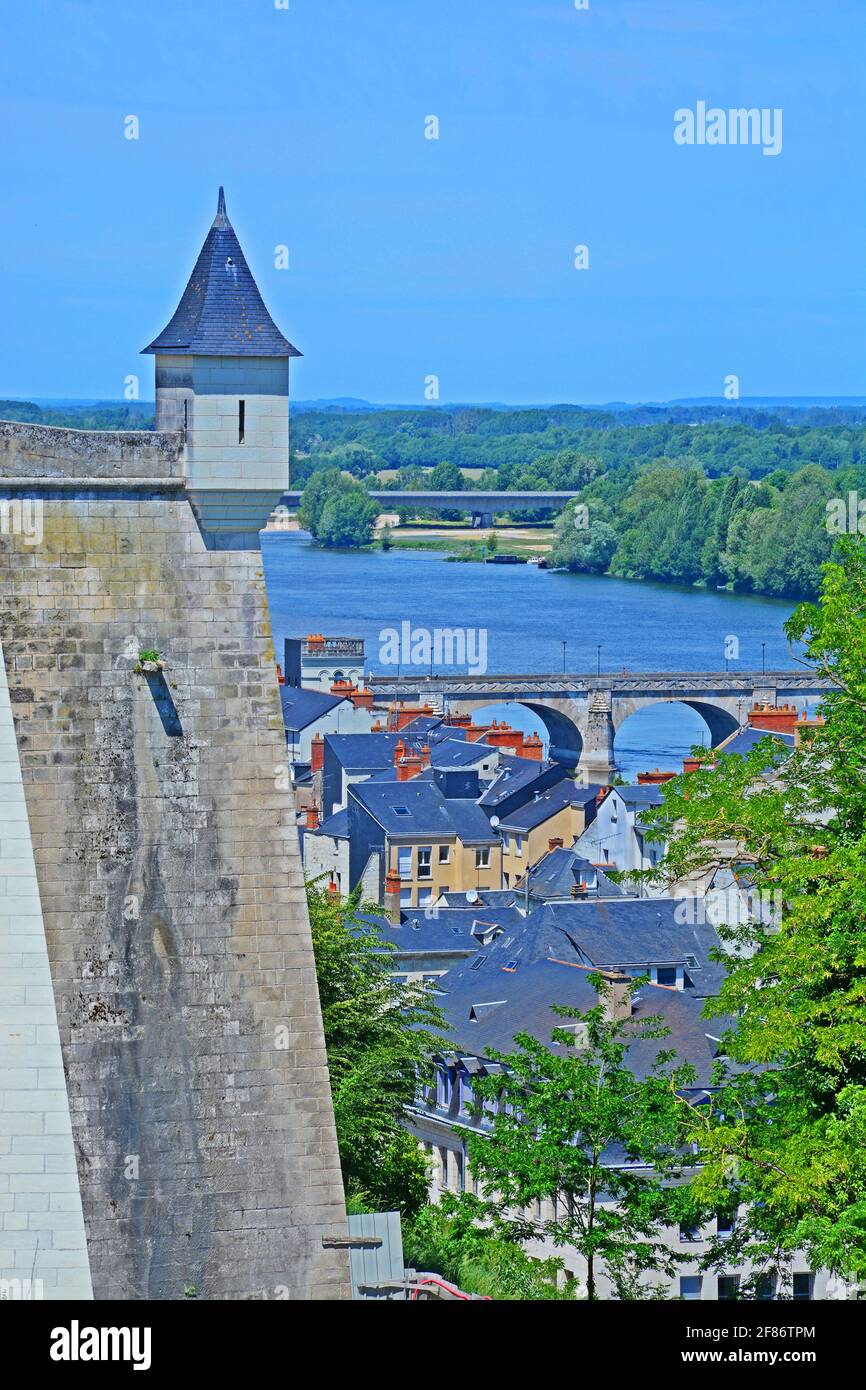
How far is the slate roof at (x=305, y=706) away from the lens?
2643 inches

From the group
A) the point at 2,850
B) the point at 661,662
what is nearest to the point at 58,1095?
the point at 2,850

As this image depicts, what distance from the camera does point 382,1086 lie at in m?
21.3

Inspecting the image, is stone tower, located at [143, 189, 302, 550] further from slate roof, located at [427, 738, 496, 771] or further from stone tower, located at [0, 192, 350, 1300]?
slate roof, located at [427, 738, 496, 771]

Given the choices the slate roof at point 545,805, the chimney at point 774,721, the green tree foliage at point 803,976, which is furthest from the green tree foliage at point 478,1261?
the chimney at point 774,721

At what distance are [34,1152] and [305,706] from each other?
198ft

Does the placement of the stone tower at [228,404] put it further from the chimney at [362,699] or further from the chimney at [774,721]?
the chimney at [362,699]

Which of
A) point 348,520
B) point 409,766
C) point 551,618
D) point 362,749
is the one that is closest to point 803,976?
point 409,766

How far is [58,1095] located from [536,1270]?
10.3 m

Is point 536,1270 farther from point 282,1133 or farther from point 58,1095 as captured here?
point 58,1095

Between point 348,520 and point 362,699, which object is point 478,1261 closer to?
point 362,699

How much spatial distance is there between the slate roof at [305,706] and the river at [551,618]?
13188 mm

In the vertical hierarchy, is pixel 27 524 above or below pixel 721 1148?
above

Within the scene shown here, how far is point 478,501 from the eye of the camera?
576ft

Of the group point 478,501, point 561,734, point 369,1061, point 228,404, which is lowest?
point 561,734
